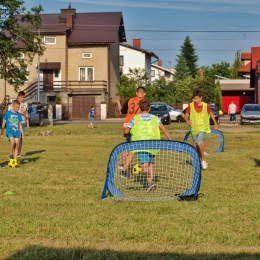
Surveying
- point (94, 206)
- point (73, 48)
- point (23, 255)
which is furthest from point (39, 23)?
point (23, 255)

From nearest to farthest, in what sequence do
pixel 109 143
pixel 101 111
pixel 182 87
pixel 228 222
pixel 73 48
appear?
pixel 228 222 < pixel 109 143 < pixel 101 111 < pixel 73 48 < pixel 182 87

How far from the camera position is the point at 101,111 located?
61500 mm

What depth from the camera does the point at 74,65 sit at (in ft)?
216

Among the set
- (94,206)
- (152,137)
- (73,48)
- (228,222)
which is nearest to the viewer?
(228,222)

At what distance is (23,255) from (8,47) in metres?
35.6

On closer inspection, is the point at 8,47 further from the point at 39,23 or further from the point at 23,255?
the point at 23,255

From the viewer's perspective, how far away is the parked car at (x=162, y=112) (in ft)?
142

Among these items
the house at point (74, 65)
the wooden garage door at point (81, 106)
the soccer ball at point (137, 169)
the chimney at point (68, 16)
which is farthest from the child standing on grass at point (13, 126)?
the chimney at point (68, 16)

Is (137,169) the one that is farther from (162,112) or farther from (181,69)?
(181,69)

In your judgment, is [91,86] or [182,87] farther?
[182,87]

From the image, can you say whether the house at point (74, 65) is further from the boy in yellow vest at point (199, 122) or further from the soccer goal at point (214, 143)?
the boy in yellow vest at point (199, 122)

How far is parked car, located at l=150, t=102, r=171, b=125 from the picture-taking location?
142 ft

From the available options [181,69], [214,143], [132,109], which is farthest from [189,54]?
[132,109]

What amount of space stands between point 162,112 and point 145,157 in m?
33.9
